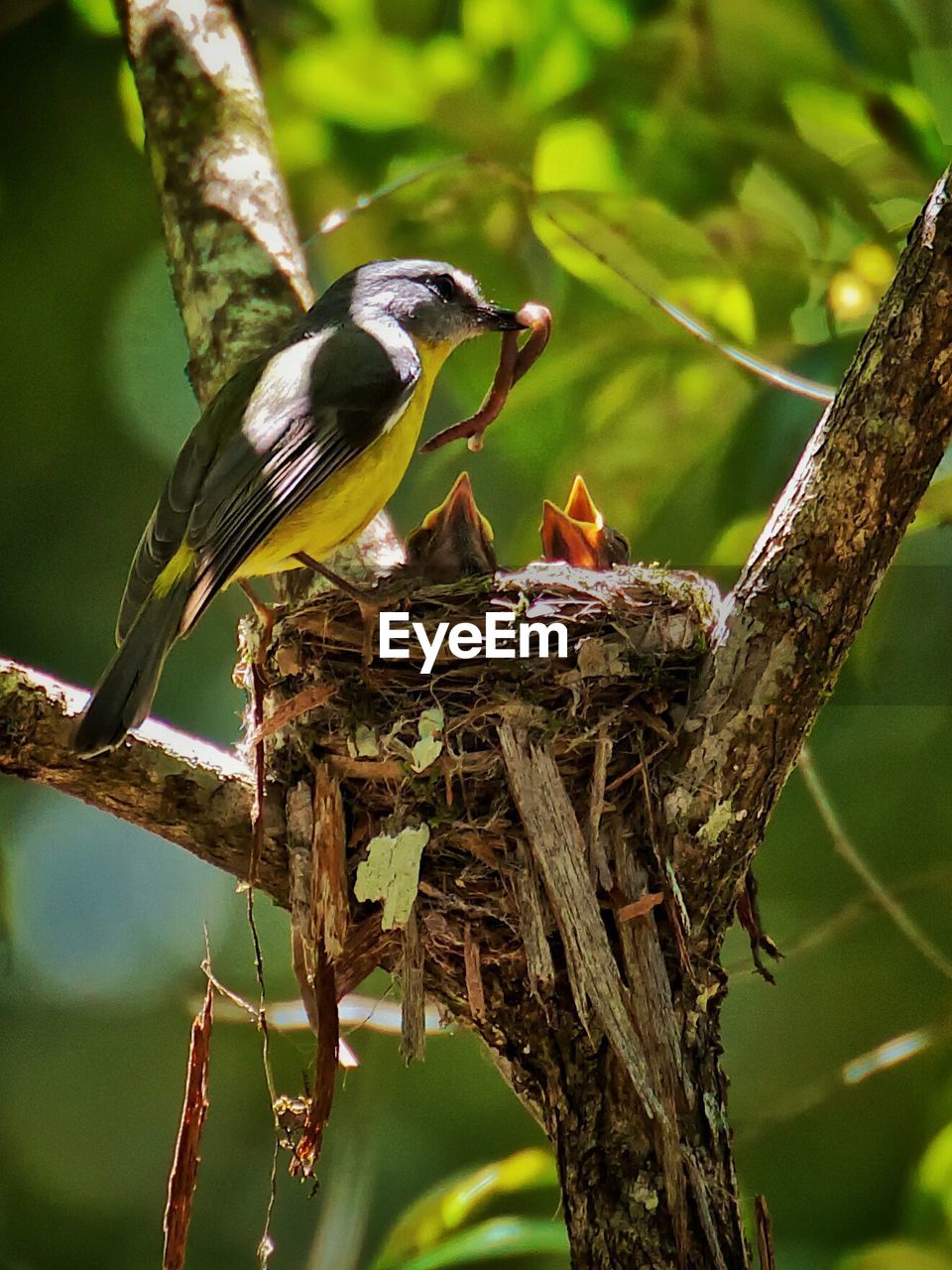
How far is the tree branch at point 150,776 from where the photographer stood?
8.25 feet

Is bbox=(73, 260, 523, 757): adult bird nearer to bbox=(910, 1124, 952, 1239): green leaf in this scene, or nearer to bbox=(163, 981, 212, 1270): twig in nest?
bbox=(163, 981, 212, 1270): twig in nest

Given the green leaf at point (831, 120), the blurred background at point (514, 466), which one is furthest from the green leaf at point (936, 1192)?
the green leaf at point (831, 120)

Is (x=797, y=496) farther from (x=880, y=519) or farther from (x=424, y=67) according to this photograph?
→ (x=424, y=67)

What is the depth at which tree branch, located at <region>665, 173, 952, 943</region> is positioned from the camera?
2.29m

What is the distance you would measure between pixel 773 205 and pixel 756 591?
235 cm

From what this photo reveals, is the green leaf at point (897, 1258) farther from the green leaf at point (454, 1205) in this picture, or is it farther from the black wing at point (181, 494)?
the black wing at point (181, 494)

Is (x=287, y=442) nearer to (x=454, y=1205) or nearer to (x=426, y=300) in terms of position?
(x=426, y=300)

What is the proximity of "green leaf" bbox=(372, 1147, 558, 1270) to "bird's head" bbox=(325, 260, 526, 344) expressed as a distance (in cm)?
223

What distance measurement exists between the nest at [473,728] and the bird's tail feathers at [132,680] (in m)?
0.23

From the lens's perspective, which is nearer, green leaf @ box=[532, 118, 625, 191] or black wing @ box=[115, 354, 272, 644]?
black wing @ box=[115, 354, 272, 644]

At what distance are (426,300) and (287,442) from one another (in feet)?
2.77

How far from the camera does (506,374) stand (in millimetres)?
3566

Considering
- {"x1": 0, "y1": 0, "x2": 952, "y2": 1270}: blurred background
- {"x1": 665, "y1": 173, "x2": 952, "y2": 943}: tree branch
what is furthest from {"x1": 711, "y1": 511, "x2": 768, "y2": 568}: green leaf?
{"x1": 665, "y1": 173, "x2": 952, "y2": 943}: tree branch

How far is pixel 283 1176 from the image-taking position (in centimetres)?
554
